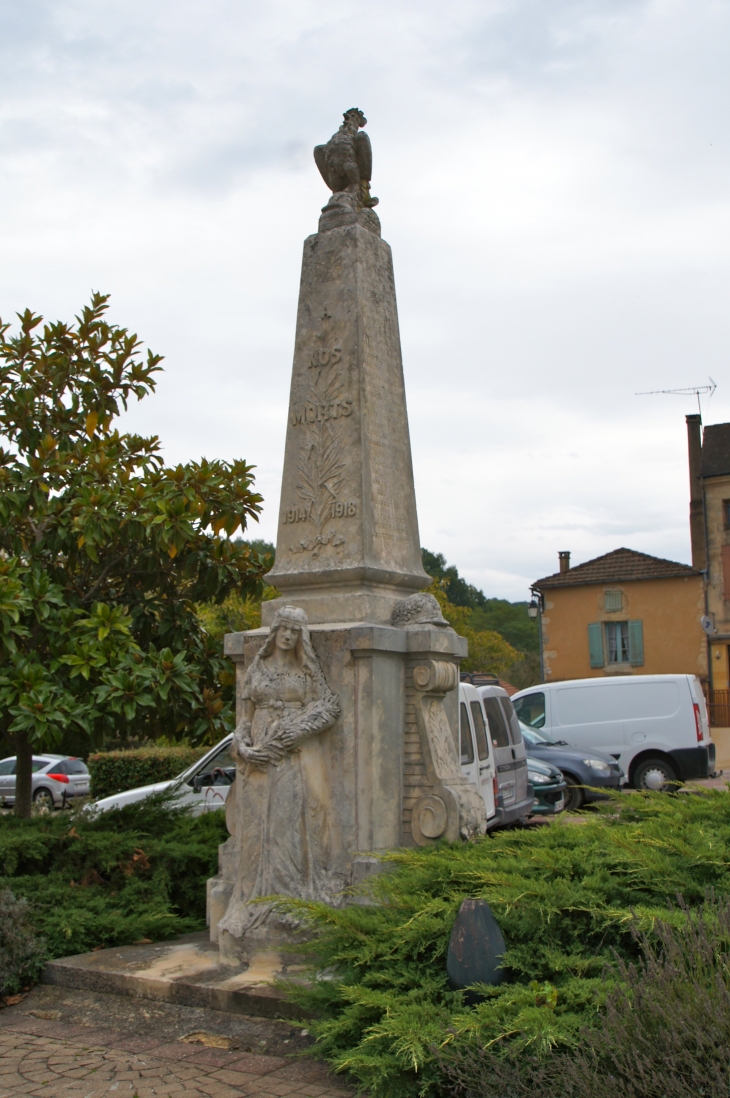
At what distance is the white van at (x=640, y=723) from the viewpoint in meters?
17.2

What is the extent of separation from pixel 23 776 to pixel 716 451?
30.2m

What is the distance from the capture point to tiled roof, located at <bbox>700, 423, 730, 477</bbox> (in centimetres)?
3402

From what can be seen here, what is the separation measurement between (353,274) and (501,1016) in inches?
186

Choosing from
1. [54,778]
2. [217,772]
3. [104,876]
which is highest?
[217,772]

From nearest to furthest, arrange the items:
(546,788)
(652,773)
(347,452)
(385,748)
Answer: (385,748) < (347,452) < (546,788) < (652,773)

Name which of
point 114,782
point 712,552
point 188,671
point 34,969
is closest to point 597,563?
point 712,552

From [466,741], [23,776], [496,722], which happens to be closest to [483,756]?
[466,741]

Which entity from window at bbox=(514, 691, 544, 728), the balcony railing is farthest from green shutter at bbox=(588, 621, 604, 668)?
window at bbox=(514, 691, 544, 728)

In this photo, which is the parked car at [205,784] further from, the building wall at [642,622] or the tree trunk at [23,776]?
the building wall at [642,622]

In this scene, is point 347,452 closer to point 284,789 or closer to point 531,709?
point 284,789

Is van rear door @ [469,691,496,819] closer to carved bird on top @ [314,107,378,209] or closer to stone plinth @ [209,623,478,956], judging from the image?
stone plinth @ [209,623,478,956]

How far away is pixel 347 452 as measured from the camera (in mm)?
6699

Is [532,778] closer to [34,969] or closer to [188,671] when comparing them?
[188,671]

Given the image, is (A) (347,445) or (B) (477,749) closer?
(A) (347,445)
